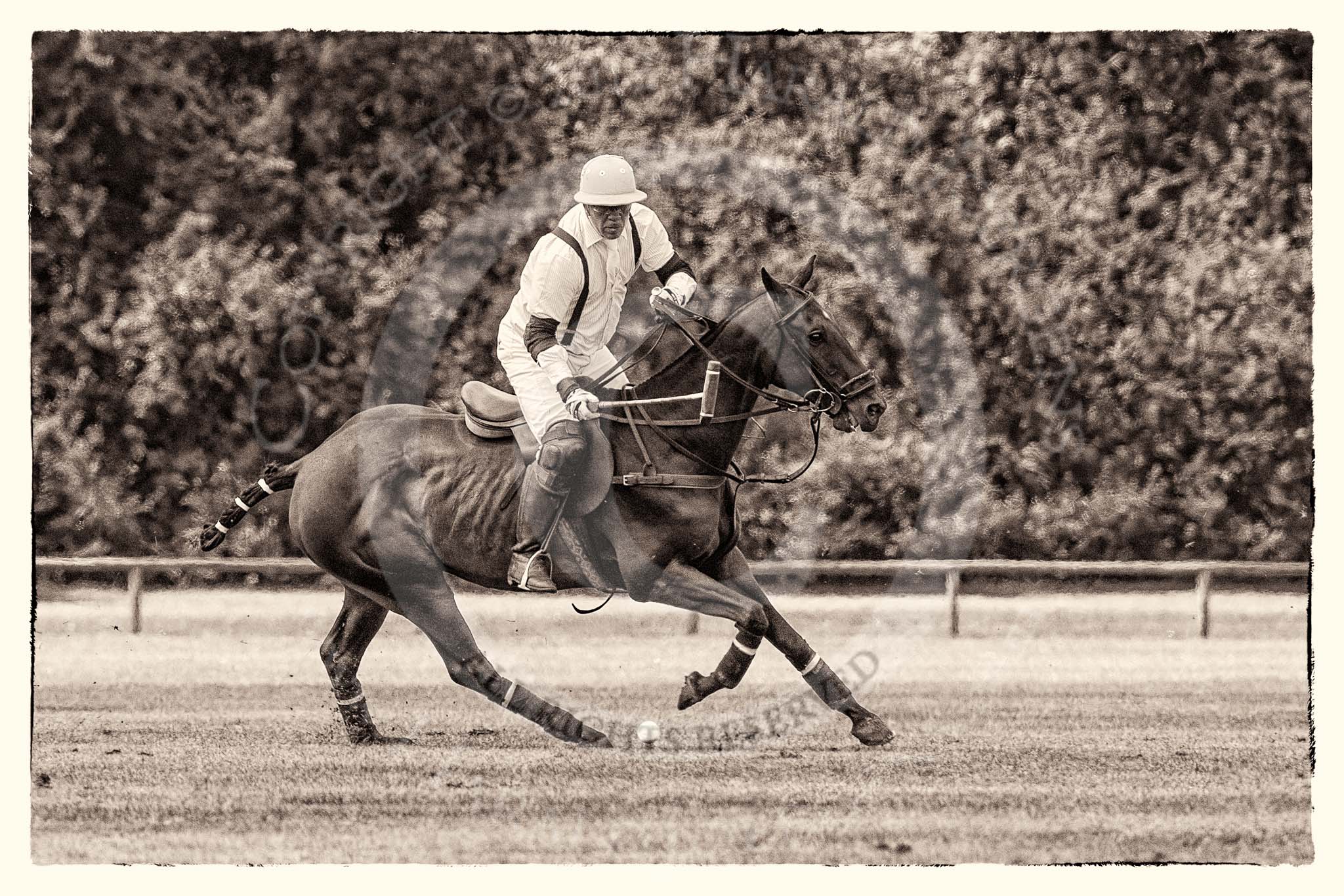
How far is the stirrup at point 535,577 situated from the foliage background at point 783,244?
6887 mm

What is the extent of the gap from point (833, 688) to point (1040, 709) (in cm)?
320

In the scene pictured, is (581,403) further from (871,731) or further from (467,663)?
(871,731)

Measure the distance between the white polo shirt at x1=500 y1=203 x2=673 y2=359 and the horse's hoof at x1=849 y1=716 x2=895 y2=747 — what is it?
2.69 meters

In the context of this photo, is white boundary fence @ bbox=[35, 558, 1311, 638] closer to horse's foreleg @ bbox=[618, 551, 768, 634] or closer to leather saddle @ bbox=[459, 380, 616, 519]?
leather saddle @ bbox=[459, 380, 616, 519]

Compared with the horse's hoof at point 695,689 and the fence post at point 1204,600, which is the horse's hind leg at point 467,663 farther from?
the fence post at point 1204,600

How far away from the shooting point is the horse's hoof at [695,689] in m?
10.5

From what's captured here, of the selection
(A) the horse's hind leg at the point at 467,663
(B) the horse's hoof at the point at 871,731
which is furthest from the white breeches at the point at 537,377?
(B) the horse's hoof at the point at 871,731

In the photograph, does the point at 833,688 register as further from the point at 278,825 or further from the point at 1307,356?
the point at 1307,356

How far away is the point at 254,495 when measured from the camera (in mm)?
11461

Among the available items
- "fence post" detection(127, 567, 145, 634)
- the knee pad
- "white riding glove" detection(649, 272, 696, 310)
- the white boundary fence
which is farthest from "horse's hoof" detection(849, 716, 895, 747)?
"fence post" detection(127, 567, 145, 634)

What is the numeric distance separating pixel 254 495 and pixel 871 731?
4.12m

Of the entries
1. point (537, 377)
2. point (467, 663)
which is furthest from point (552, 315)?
point (467, 663)

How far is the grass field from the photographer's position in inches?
361

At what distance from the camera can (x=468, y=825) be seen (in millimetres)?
9375
